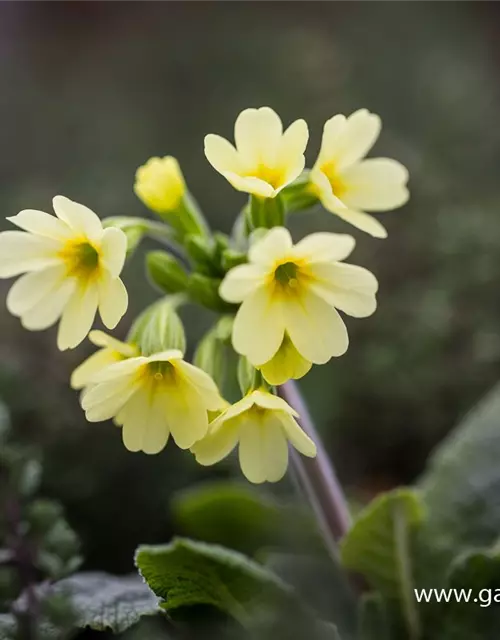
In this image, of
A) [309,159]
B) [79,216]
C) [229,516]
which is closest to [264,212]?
[79,216]

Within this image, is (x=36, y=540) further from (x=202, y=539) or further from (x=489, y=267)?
(x=489, y=267)

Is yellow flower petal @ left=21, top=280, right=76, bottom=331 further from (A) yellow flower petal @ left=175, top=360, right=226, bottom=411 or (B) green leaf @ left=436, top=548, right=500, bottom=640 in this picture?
(B) green leaf @ left=436, top=548, right=500, bottom=640

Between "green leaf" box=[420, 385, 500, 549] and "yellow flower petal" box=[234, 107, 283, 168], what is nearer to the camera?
"yellow flower petal" box=[234, 107, 283, 168]

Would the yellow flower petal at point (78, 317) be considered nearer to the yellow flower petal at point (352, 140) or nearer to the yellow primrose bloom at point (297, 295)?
the yellow primrose bloom at point (297, 295)

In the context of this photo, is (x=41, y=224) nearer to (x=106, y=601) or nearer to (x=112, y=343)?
(x=112, y=343)

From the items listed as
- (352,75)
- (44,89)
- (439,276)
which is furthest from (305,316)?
(44,89)

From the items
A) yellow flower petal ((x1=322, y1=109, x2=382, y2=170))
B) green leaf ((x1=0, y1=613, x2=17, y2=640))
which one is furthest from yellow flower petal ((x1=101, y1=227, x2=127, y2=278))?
green leaf ((x1=0, y1=613, x2=17, y2=640))
